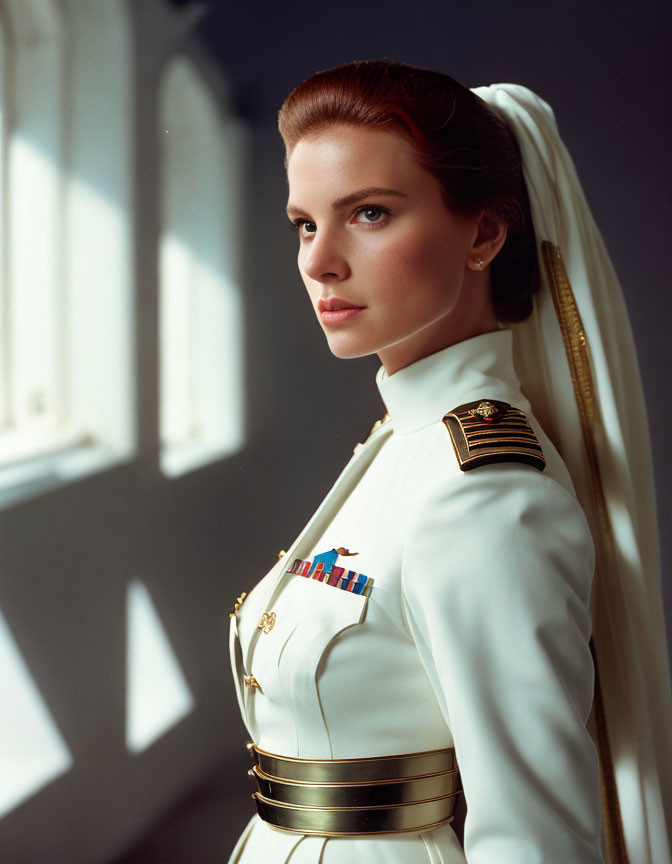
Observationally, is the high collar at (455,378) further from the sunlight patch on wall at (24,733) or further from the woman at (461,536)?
the sunlight patch on wall at (24,733)

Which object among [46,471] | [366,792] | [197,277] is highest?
[197,277]

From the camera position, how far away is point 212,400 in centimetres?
162

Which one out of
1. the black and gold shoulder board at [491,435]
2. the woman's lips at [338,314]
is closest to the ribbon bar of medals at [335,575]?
the black and gold shoulder board at [491,435]

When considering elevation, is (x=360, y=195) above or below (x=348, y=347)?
above

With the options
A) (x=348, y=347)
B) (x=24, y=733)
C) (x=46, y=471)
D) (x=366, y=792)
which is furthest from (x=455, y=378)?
(x=24, y=733)

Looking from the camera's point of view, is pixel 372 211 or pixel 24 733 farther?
pixel 24 733

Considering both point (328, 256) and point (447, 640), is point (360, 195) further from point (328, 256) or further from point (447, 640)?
point (447, 640)

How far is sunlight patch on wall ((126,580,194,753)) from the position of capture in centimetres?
158

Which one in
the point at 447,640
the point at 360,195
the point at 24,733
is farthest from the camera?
the point at 24,733

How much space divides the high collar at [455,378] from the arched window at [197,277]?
617 millimetres

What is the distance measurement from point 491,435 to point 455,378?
13cm

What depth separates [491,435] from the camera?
91 cm

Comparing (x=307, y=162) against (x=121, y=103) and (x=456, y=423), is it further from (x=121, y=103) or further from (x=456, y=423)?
(x=121, y=103)

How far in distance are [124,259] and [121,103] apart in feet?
0.87
